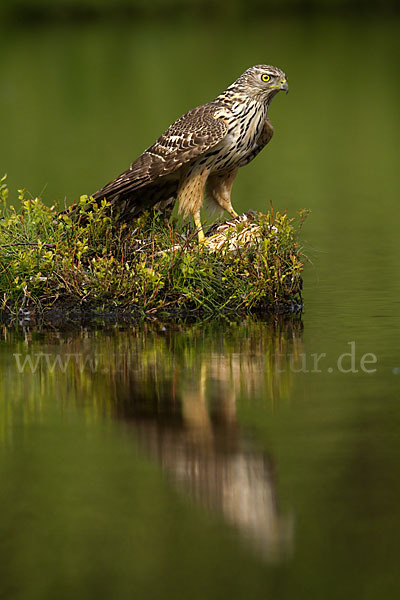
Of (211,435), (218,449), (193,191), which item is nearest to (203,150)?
(193,191)

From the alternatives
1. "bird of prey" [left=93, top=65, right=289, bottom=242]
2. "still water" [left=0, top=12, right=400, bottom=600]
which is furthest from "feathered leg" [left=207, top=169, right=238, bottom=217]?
"still water" [left=0, top=12, right=400, bottom=600]

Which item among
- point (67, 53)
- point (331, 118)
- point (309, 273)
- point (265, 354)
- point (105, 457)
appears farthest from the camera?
point (67, 53)

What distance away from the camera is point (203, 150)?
12.7 m

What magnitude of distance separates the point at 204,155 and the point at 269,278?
4.27 ft

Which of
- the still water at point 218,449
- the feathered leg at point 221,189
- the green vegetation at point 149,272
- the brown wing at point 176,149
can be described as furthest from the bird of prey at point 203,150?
Result: the still water at point 218,449

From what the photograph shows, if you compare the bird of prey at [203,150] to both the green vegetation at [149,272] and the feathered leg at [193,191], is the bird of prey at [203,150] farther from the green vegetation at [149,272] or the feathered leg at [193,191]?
the green vegetation at [149,272]

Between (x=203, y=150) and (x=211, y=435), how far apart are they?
15.6 feet

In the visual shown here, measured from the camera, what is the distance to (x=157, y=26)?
69.8 metres

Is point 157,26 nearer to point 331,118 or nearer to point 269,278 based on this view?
point 331,118

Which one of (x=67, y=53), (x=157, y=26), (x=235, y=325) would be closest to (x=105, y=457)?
(x=235, y=325)

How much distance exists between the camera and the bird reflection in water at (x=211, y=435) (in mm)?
6996

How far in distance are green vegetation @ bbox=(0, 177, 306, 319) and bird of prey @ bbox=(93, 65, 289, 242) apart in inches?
14.8

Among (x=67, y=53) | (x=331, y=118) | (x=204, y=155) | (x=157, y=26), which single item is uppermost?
(x=157, y=26)

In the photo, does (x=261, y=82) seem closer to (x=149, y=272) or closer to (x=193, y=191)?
(x=193, y=191)
